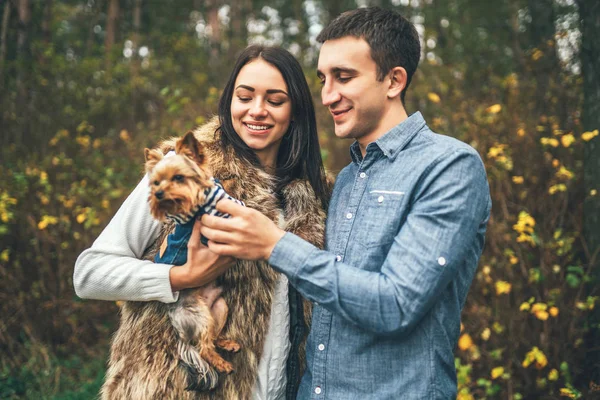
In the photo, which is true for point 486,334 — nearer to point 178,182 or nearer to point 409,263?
point 409,263

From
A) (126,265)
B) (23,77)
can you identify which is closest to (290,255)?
(126,265)

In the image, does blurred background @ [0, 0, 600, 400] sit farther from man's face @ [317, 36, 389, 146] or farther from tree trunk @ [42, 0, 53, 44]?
man's face @ [317, 36, 389, 146]

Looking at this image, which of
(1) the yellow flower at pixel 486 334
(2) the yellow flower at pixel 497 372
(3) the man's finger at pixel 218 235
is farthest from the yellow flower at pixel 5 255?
(2) the yellow flower at pixel 497 372

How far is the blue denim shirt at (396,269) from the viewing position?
5.91ft

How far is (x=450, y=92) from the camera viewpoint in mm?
7930

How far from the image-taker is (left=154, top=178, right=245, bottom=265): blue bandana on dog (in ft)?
6.70

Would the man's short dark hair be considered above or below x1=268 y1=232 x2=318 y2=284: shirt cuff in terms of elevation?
above

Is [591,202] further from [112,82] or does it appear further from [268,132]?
[112,82]

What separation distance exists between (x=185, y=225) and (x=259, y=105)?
92 centimetres

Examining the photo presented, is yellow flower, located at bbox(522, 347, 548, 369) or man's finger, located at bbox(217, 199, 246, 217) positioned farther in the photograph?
yellow flower, located at bbox(522, 347, 548, 369)

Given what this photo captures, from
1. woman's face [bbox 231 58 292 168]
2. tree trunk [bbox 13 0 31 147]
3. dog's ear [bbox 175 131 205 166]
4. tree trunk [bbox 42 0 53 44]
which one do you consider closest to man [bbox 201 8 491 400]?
dog's ear [bbox 175 131 205 166]

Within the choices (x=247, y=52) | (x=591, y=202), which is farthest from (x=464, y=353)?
(x=247, y=52)

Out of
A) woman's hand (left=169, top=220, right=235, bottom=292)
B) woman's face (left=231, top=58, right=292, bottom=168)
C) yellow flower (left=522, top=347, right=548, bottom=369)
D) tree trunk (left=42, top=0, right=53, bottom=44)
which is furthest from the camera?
tree trunk (left=42, top=0, right=53, bottom=44)

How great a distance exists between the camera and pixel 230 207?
1974mm
